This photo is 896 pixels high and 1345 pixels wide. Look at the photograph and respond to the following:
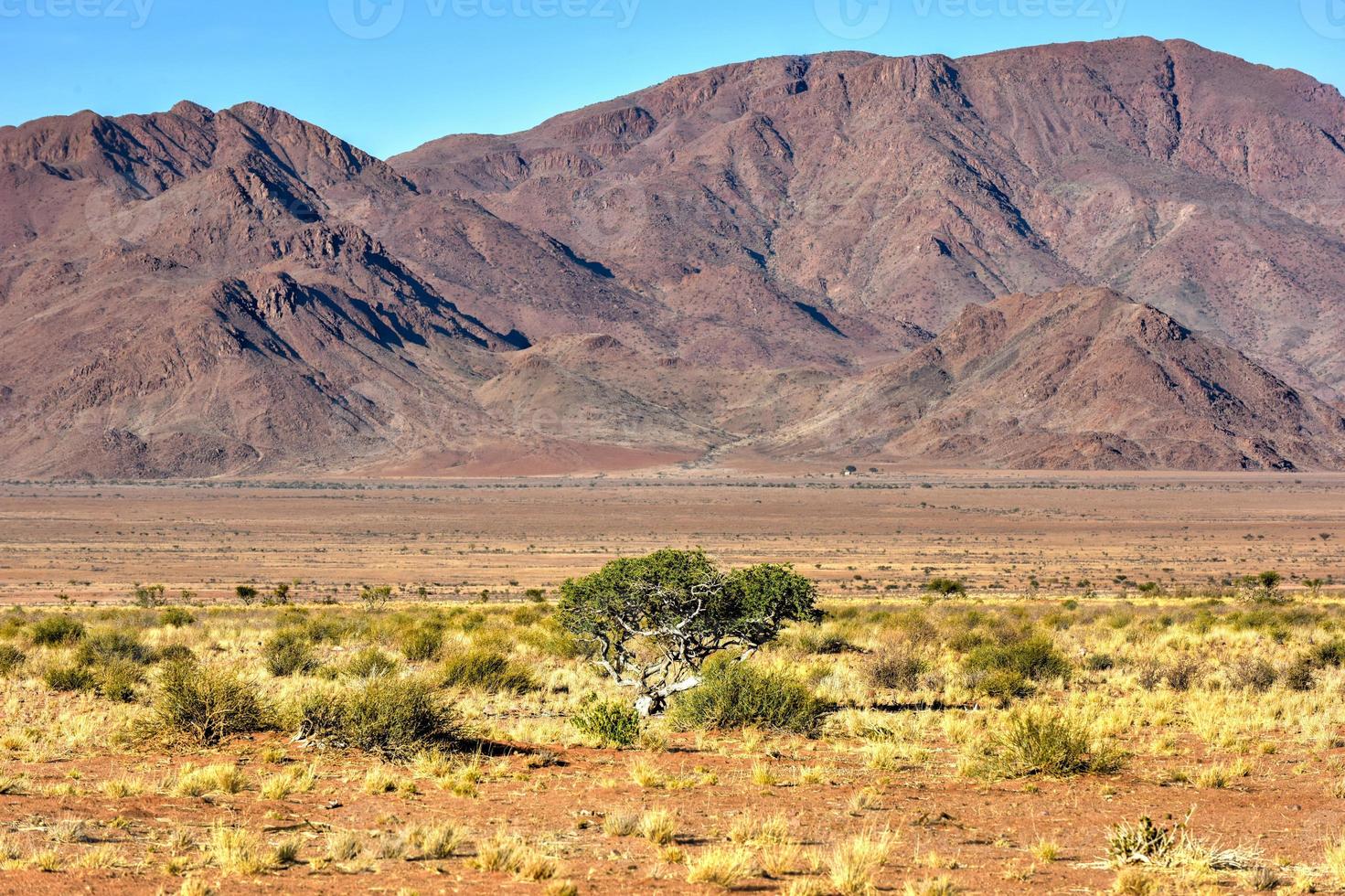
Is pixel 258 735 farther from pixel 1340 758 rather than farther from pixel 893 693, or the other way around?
pixel 1340 758

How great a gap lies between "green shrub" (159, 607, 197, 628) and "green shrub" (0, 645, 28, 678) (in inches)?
340

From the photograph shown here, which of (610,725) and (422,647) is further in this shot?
(422,647)

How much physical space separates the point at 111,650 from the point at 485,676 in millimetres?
8781

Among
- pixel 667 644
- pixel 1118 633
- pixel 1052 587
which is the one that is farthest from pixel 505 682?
pixel 1052 587

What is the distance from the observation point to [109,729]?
1836cm

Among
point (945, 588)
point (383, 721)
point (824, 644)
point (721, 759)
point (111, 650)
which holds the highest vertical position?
point (383, 721)

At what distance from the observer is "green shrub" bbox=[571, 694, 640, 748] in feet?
59.1

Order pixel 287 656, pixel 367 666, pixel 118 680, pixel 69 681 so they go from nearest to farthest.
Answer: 1. pixel 118 680
2. pixel 69 681
3. pixel 367 666
4. pixel 287 656

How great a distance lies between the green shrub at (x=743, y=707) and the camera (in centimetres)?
1922

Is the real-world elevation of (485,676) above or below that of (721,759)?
below

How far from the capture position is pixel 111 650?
27047mm

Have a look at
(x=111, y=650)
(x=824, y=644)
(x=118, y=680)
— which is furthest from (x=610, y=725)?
(x=111, y=650)

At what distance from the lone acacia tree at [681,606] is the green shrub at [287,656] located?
671 cm

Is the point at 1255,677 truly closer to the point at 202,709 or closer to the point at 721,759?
the point at 721,759
